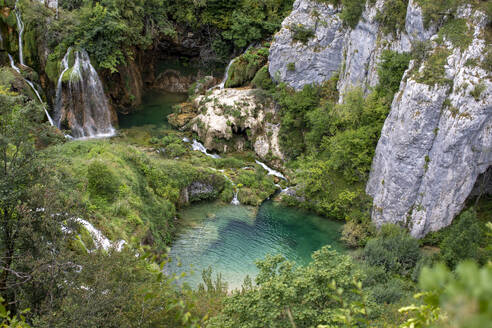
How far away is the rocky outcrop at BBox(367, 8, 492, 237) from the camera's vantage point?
14.7 meters

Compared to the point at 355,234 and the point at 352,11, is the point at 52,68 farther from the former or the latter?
the point at 355,234

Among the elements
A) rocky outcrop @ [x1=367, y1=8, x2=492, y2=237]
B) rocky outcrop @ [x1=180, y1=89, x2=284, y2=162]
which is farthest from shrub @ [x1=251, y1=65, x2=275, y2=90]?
rocky outcrop @ [x1=367, y1=8, x2=492, y2=237]

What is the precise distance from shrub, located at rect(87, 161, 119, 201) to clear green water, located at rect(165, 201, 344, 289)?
138 inches

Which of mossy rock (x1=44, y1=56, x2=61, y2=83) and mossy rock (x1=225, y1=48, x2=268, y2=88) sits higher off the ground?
mossy rock (x1=225, y1=48, x2=268, y2=88)

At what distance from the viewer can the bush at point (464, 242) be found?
42.6 feet

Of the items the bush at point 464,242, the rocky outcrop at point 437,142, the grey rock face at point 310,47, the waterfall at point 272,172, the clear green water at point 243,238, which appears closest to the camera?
the bush at point 464,242

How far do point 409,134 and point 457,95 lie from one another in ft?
7.75

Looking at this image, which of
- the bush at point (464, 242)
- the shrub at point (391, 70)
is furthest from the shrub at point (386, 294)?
the shrub at point (391, 70)

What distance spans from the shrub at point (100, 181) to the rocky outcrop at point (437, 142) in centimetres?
1210

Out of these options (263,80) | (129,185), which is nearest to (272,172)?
(263,80)

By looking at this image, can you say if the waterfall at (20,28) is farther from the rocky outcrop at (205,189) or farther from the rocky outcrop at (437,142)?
the rocky outcrop at (437,142)

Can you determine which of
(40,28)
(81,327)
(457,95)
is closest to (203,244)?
(81,327)

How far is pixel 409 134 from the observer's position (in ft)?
52.9

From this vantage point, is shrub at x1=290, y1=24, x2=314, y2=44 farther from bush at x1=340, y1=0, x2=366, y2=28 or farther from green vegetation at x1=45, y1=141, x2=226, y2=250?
green vegetation at x1=45, y1=141, x2=226, y2=250
